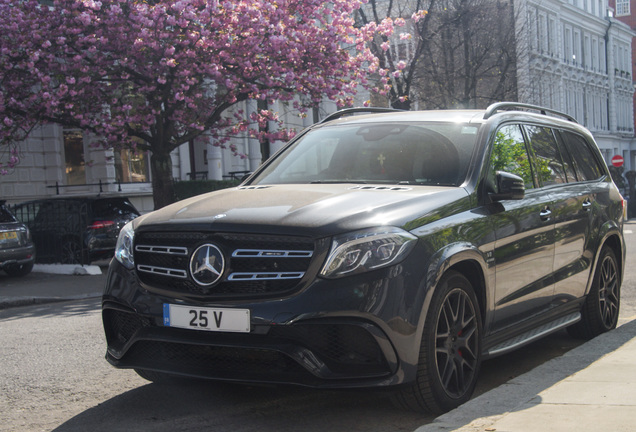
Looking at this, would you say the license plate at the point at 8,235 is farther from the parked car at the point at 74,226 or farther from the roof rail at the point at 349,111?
the roof rail at the point at 349,111

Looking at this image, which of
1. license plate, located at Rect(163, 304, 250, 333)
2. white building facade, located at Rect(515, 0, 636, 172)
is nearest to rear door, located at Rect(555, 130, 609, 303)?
license plate, located at Rect(163, 304, 250, 333)

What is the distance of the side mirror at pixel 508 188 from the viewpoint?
5332mm

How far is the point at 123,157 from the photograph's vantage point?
85.5 ft

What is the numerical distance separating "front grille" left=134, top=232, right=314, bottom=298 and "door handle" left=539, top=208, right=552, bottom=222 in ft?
7.47

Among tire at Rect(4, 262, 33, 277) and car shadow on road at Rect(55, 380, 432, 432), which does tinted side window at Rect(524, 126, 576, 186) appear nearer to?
car shadow on road at Rect(55, 380, 432, 432)

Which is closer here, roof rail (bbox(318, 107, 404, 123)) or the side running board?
the side running board

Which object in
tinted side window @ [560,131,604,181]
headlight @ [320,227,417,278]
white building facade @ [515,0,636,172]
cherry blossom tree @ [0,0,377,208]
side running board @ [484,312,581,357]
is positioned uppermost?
white building facade @ [515,0,636,172]

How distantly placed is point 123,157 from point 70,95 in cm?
871

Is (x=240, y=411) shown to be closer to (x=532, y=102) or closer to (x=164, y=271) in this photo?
(x=164, y=271)

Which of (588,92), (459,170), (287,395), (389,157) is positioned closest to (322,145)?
(389,157)

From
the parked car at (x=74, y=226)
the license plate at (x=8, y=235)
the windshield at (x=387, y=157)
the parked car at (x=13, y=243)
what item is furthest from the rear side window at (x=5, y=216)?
→ the windshield at (x=387, y=157)

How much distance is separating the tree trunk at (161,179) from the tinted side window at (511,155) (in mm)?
13114

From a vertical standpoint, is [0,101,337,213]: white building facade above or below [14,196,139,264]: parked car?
above

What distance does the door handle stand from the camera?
595 cm
